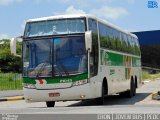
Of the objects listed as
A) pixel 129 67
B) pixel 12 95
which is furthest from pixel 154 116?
pixel 12 95

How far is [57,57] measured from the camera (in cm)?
1689

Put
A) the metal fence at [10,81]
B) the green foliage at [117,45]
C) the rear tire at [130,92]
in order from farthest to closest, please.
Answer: the metal fence at [10,81], the rear tire at [130,92], the green foliage at [117,45]

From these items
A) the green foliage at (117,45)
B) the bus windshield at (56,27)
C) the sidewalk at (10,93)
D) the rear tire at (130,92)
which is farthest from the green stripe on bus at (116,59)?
the sidewalk at (10,93)

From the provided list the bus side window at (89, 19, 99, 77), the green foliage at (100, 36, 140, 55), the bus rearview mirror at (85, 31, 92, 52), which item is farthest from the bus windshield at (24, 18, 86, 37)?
the green foliage at (100, 36, 140, 55)

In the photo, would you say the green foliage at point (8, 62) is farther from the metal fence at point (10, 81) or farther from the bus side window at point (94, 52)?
the bus side window at point (94, 52)

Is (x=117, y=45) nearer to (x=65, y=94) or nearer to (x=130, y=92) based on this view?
(x=130, y=92)

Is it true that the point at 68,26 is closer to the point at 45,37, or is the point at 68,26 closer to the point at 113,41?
the point at 45,37

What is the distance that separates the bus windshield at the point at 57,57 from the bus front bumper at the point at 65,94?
21.1 inches

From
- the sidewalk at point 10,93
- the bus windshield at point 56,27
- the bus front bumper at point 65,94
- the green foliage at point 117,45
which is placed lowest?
the sidewalk at point 10,93

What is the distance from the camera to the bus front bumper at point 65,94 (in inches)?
659

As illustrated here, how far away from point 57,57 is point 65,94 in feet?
4.21

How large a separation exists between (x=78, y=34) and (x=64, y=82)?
1709 millimetres

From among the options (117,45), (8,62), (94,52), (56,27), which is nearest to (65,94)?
(94,52)

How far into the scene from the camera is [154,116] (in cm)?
583
